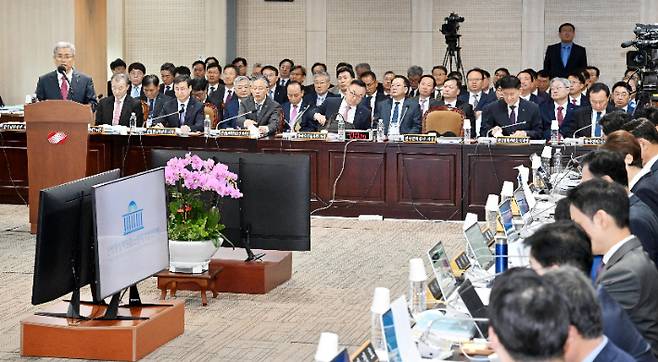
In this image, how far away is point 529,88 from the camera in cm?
1383

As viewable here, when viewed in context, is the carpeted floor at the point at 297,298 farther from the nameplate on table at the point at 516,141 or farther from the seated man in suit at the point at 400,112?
the seated man in suit at the point at 400,112

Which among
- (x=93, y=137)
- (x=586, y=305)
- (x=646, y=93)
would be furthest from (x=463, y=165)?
(x=586, y=305)

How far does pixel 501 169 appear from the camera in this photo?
1072cm

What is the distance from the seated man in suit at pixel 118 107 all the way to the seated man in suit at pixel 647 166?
643 cm

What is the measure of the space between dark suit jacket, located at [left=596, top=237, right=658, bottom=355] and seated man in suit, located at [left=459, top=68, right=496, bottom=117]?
361 inches

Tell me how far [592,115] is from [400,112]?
189 cm

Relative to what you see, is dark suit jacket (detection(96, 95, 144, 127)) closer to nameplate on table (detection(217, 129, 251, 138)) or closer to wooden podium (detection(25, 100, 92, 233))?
nameplate on table (detection(217, 129, 251, 138))

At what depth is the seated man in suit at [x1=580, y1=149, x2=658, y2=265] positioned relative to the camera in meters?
5.18

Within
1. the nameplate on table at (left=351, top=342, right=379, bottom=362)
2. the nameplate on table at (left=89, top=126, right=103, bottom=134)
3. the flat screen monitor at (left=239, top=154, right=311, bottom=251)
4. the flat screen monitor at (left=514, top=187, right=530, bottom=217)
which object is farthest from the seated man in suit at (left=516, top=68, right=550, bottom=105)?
the nameplate on table at (left=351, top=342, right=379, bottom=362)

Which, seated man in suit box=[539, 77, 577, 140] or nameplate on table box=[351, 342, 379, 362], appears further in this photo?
seated man in suit box=[539, 77, 577, 140]

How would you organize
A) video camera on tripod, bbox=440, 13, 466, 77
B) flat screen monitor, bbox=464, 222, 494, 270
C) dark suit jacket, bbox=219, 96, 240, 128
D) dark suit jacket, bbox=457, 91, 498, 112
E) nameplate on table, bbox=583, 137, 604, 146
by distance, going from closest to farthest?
flat screen monitor, bbox=464, 222, 494, 270
nameplate on table, bbox=583, 137, 604, 146
dark suit jacket, bbox=219, 96, 240, 128
dark suit jacket, bbox=457, 91, 498, 112
video camera on tripod, bbox=440, 13, 466, 77

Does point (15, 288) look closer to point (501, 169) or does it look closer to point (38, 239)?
point (38, 239)

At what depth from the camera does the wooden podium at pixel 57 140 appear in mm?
9594

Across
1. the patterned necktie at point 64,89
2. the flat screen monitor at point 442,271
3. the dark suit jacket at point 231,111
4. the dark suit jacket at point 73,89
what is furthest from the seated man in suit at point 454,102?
the flat screen monitor at point 442,271
